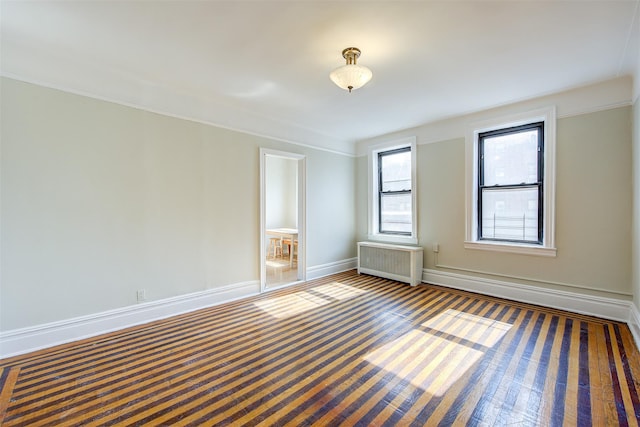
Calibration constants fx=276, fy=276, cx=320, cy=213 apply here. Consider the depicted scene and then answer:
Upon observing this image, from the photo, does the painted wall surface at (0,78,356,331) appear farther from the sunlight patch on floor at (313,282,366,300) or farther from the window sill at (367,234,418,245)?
the window sill at (367,234,418,245)

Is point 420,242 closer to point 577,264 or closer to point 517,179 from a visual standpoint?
point 517,179

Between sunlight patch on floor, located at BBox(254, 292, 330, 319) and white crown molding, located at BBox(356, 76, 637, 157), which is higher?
white crown molding, located at BBox(356, 76, 637, 157)

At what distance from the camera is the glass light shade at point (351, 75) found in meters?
2.43

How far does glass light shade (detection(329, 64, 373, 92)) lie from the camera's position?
2.43 meters

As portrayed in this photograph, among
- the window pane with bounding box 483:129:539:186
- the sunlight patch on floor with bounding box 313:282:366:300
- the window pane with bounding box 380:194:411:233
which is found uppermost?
the window pane with bounding box 483:129:539:186

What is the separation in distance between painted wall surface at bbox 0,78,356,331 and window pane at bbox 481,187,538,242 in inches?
136

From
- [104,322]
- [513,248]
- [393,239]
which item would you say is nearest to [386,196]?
[393,239]

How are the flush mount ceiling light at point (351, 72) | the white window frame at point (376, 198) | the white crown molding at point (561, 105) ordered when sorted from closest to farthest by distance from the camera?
the flush mount ceiling light at point (351, 72)
the white crown molding at point (561, 105)
the white window frame at point (376, 198)

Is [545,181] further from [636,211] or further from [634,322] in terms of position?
[634,322]

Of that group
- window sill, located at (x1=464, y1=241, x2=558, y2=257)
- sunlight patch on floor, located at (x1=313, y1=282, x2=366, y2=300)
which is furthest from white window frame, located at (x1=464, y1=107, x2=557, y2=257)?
sunlight patch on floor, located at (x1=313, y1=282, x2=366, y2=300)

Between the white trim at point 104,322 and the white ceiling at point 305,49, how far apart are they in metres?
2.25

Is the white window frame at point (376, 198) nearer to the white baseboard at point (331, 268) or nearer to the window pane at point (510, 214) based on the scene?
the white baseboard at point (331, 268)

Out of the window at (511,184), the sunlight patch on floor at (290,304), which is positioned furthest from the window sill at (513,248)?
the sunlight patch on floor at (290,304)

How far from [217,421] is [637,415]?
2.60 meters
